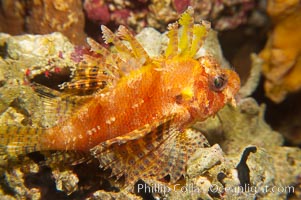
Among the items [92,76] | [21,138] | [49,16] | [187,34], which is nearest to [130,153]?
[92,76]

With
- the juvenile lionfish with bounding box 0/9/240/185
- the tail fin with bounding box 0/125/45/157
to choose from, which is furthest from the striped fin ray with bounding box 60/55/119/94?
the tail fin with bounding box 0/125/45/157

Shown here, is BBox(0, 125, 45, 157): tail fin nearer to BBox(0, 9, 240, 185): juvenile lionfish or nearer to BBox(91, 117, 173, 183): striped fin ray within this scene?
BBox(0, 9, 240, 185): juvenile lionfish

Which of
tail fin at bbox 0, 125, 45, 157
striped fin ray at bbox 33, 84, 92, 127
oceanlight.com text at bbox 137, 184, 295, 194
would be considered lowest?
oceanlight.com text at bbox 137, 184, 295, 194

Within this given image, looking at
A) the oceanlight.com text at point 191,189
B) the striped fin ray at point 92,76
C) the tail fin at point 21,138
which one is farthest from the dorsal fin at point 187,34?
the tail fin at point 21,138

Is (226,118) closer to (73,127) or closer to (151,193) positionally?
(151,193)

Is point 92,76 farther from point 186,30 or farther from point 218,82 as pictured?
point 218,82

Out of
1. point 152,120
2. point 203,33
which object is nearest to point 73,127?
point 152,120

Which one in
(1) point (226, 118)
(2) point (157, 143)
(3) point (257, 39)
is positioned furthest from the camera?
(3) point (257, 39)
